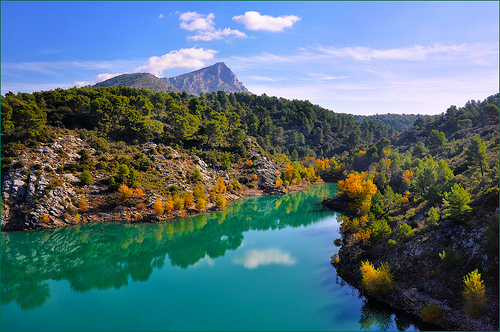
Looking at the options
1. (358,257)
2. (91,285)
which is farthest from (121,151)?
(358,257)

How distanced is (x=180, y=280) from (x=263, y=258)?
37.3ft

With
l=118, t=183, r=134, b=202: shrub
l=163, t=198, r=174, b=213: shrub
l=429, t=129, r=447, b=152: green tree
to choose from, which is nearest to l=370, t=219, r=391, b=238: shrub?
l=163, t=198, r=174, b=213: shrub

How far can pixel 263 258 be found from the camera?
36.8 m

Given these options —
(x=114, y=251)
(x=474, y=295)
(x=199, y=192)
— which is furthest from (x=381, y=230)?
(x=199, y=192)

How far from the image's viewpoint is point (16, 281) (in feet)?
103

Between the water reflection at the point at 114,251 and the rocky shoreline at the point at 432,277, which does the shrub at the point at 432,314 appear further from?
the water reflection at the point at 114,251

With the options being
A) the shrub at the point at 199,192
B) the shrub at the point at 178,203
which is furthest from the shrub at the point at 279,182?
the shrub at the point at 178,203

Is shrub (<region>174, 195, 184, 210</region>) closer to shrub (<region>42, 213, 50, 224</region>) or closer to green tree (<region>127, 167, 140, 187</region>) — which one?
green tree (<region>127, 167, 140, 187</region>)

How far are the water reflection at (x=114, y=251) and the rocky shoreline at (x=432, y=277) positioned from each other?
12163 millimetres

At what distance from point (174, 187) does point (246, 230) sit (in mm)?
18626

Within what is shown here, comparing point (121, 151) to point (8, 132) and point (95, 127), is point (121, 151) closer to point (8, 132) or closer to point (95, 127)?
point (95, 127)

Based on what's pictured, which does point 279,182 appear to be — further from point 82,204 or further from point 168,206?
point 82,204

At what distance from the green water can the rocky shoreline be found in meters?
1.63

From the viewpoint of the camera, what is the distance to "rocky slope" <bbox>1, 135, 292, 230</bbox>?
151 feet
